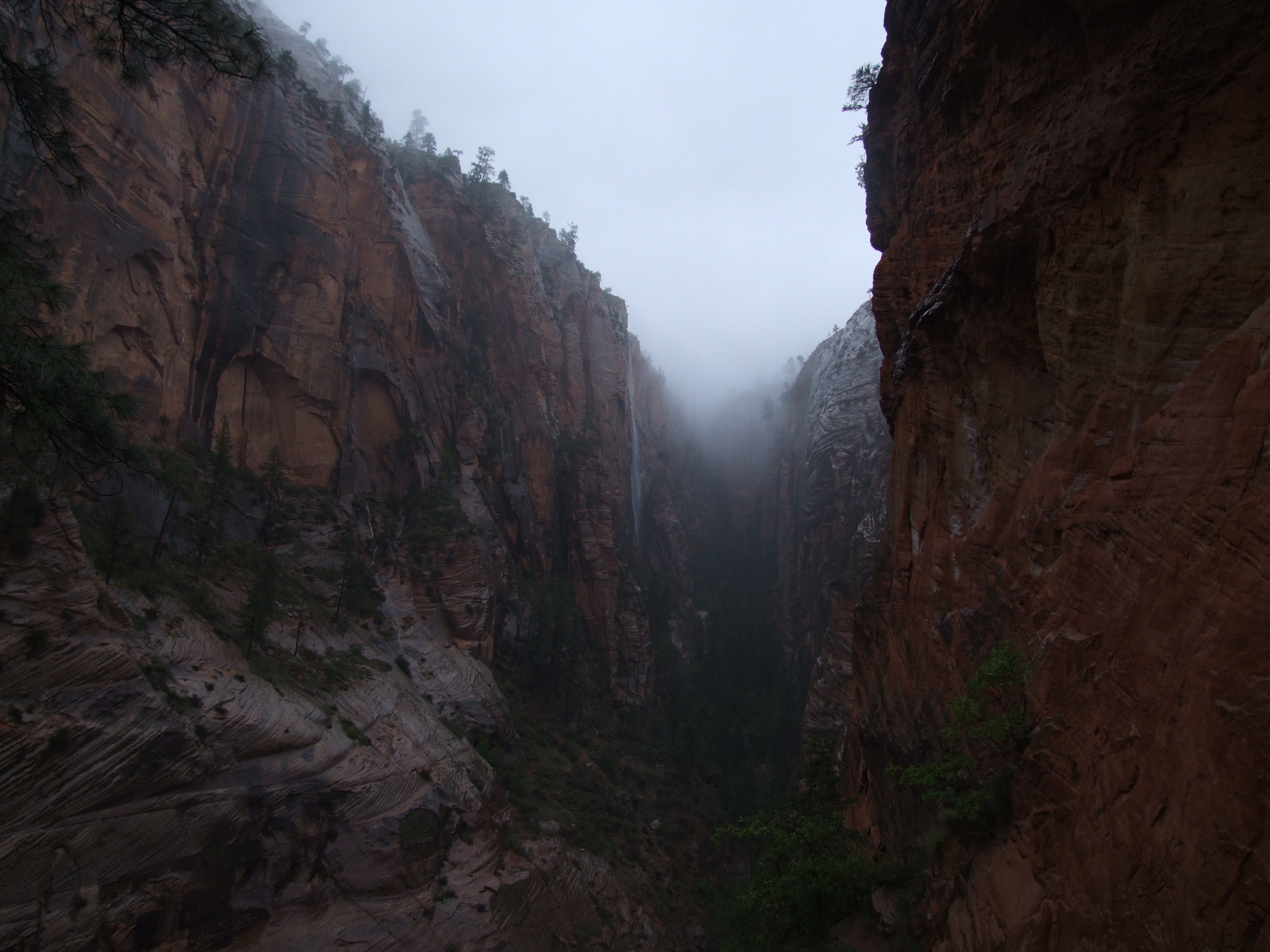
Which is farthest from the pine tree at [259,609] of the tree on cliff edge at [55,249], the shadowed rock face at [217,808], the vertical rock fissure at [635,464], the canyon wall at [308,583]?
the vertical rock fissure at [635,464]

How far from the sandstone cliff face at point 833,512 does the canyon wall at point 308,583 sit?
48.7 ft

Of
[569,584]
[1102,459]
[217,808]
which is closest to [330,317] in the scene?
[217,808]

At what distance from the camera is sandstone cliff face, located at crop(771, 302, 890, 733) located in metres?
37.7

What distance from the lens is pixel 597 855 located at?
2816cm

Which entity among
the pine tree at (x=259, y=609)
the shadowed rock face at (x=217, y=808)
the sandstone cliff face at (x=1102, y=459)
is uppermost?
the sandstone cliff face at (x=1102, y=459)

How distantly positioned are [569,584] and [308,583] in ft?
76.7

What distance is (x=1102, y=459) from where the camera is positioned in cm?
795

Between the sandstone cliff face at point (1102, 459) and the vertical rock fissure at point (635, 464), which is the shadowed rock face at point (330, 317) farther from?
the sandstone cliff face at point (1102, 459)

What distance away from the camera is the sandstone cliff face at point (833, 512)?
37656mm

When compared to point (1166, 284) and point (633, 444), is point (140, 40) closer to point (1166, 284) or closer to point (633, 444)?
point (1166, 284)

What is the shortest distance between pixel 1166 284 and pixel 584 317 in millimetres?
62043

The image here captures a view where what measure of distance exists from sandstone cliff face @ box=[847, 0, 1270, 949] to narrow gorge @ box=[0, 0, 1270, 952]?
52 mm

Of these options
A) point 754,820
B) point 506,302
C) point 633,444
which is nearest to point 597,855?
point 754,820

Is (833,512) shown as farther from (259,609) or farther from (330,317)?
(259,609)
